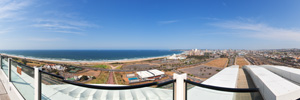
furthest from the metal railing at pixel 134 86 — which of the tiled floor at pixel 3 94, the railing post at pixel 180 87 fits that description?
the tiled floor at pixel 3 94

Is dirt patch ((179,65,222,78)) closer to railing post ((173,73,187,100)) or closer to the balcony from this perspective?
the balcony

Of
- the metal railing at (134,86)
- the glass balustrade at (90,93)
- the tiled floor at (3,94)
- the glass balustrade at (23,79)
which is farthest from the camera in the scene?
the tiled floor at (3,94)

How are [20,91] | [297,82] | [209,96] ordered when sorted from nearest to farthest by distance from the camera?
[209,96], [297,82], [20,91]

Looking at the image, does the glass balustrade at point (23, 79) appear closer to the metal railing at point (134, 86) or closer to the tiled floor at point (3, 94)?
the metal railing at point (134, 86)

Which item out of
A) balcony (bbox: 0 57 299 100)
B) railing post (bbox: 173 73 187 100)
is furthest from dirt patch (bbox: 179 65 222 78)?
railing post (bbox: 173 73 187 100)

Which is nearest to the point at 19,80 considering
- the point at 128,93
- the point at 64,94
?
the point at 64,94

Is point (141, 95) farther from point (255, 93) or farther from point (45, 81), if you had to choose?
point (45, 81)

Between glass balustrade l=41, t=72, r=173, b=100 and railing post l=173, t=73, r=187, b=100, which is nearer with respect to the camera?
railing post l=173, t=73, r=187, b=100

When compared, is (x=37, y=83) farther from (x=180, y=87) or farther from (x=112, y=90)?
(x=180, y=87)

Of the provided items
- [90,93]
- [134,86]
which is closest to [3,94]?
[90,93]

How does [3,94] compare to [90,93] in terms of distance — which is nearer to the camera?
[90,93]

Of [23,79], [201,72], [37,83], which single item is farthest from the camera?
[201,72]
